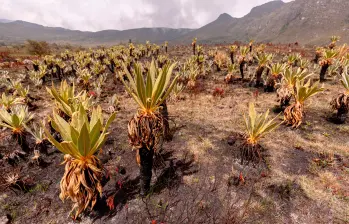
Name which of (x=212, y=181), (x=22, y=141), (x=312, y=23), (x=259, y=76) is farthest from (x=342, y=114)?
(x=312, y=23)

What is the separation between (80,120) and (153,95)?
1.41 metres

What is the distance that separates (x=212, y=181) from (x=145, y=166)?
1862 mm

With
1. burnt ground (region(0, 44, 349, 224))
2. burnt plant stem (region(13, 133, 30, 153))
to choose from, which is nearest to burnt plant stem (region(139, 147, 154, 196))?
burnt ground (region(0, 44, 349, 224))

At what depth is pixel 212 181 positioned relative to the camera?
15.3 ft

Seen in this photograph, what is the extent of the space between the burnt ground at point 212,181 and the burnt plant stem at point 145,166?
0.26 meters

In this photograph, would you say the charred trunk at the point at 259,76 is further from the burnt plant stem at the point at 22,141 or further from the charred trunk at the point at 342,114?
the burnt plant stem at the point at 22,141

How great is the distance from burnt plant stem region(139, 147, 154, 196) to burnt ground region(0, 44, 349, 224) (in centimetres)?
26

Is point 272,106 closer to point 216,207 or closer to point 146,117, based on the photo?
point 216,207

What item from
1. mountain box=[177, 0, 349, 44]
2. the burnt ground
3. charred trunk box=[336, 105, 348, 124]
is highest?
mountain box=[177, 0, 349, 44]

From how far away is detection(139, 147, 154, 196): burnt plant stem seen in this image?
3879 millimetres

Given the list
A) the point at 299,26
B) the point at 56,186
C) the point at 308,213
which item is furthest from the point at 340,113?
the point at 299,26

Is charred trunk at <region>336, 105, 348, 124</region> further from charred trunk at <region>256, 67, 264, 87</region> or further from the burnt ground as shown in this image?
charred trunk at <region>256, 67, 264, 87</region>

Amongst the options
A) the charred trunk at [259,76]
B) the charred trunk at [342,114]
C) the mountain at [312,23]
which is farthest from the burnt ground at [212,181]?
the mountain at [312,23]

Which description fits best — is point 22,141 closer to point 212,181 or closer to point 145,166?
point 145,166
